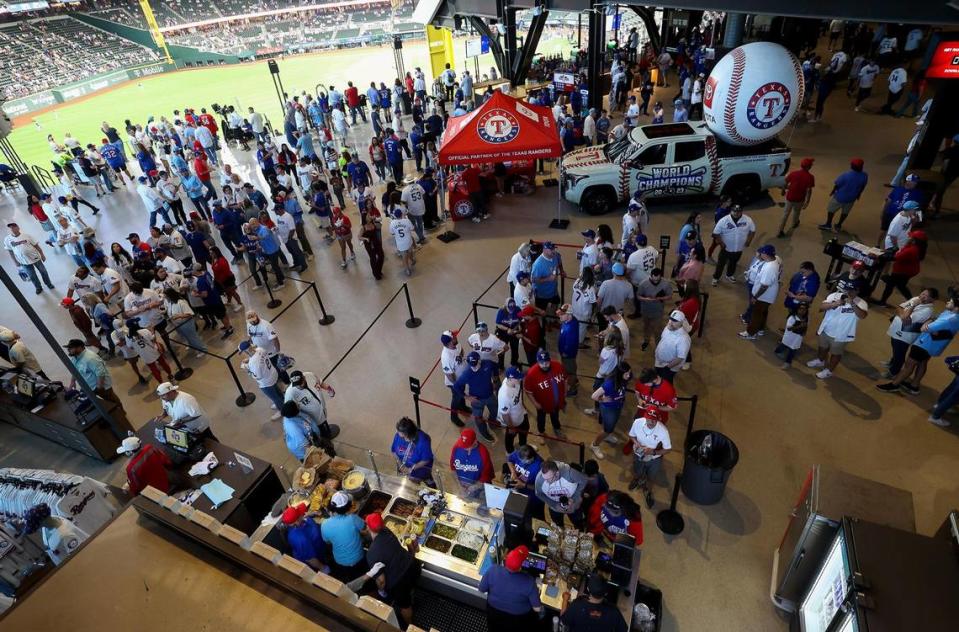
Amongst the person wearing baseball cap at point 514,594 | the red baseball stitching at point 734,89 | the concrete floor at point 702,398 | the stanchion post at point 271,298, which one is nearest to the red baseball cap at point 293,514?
the concrete floor at point 702,398

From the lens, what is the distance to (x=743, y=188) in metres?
11.7

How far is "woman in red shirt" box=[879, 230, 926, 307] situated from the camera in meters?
7.81

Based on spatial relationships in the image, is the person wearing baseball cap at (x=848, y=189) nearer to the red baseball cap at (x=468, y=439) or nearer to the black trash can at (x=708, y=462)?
the black trash can at (x=708, y=462)

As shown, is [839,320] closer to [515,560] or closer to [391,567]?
[515,560]

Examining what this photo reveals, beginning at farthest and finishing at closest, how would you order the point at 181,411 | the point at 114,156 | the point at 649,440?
the point at 114,156
the point at 181,411
the point at 649,440

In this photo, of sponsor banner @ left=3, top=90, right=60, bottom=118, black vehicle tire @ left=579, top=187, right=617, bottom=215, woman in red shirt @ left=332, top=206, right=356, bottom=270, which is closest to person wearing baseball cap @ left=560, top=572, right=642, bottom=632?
woman in red shirt @ left=332, top=206, right=356, bottom=270

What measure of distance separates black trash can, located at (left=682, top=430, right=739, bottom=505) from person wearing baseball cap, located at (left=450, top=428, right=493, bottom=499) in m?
2.25

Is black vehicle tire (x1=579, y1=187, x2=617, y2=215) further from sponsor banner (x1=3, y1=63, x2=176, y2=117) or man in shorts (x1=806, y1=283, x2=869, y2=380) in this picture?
sponsor banner (x1=3, y1=63, x2=176, y2=117)

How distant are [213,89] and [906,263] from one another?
4352cm

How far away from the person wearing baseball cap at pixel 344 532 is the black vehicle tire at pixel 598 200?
9.39 metres

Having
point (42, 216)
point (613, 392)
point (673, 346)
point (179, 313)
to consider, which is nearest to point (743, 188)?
point (673, 346)

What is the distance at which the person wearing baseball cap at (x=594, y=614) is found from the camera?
3.72 meters

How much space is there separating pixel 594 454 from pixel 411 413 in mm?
2687

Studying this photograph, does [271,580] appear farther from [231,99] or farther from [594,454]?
[231,99]
